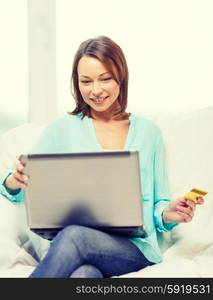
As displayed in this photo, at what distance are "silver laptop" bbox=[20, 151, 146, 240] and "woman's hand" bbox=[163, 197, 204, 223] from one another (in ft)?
0.45

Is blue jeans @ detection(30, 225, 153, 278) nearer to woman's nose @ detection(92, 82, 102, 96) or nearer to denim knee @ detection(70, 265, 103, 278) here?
denim knee @ detection(70, 265, 103, 278)

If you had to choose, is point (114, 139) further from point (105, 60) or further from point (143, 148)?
point (105, 60)

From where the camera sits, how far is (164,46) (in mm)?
2174

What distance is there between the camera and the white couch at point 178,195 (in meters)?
1.48

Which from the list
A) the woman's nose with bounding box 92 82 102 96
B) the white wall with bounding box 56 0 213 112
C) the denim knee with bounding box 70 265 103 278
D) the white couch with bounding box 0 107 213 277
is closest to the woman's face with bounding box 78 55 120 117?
the woman's nose with bounding box 92 82 102 96

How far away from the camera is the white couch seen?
148cm

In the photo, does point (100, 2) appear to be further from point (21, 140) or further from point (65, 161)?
point (65, 161)

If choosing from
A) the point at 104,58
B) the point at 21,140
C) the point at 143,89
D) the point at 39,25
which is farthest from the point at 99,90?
the point at 39,25

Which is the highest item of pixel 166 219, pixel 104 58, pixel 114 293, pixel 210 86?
pixel 104 58

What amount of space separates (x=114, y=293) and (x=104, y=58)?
0.65m

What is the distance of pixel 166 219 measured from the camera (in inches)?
54.8

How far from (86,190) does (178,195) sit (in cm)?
49

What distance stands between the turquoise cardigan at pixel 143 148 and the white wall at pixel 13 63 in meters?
0.75

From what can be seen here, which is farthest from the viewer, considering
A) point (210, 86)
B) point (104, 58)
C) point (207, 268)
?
point (210, 86)
